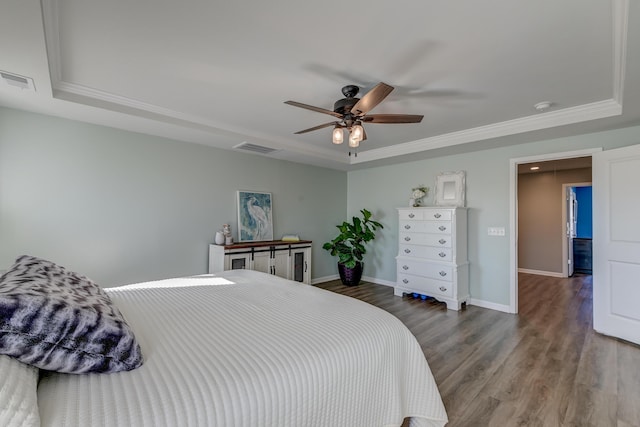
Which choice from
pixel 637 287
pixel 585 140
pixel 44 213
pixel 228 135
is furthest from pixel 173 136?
pixel 637 287

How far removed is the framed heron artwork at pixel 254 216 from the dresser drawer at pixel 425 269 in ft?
7.07

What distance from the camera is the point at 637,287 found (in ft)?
9.30

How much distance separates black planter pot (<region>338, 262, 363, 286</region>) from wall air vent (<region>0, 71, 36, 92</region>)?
4.46 meters

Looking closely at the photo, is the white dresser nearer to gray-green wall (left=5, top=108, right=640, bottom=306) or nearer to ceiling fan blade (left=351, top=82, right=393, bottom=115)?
gray-green wall (left=5, top=108, right=640, bottom=306)

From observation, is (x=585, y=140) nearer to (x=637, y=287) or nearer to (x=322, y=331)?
(x=637, y=287)

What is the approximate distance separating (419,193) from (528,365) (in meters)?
2.70

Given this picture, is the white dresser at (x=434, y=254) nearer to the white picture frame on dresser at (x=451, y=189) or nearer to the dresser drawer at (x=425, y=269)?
the dresser drawer at (x=425, y=269)

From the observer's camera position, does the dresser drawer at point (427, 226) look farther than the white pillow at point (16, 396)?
Yes

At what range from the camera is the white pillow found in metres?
0.63

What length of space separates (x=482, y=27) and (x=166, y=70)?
2271 millimetres

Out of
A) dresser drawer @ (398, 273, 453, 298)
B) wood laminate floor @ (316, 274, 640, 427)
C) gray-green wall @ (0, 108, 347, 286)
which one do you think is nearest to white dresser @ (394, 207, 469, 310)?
dresser drawer @ (398, 273, 453, 298)

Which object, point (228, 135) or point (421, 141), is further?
point (421, 141)

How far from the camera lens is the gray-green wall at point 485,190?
11.3 ft

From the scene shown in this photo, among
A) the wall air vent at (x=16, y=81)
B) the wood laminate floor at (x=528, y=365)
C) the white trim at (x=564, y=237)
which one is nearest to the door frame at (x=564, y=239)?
the white trim at (x=564, y=237)
